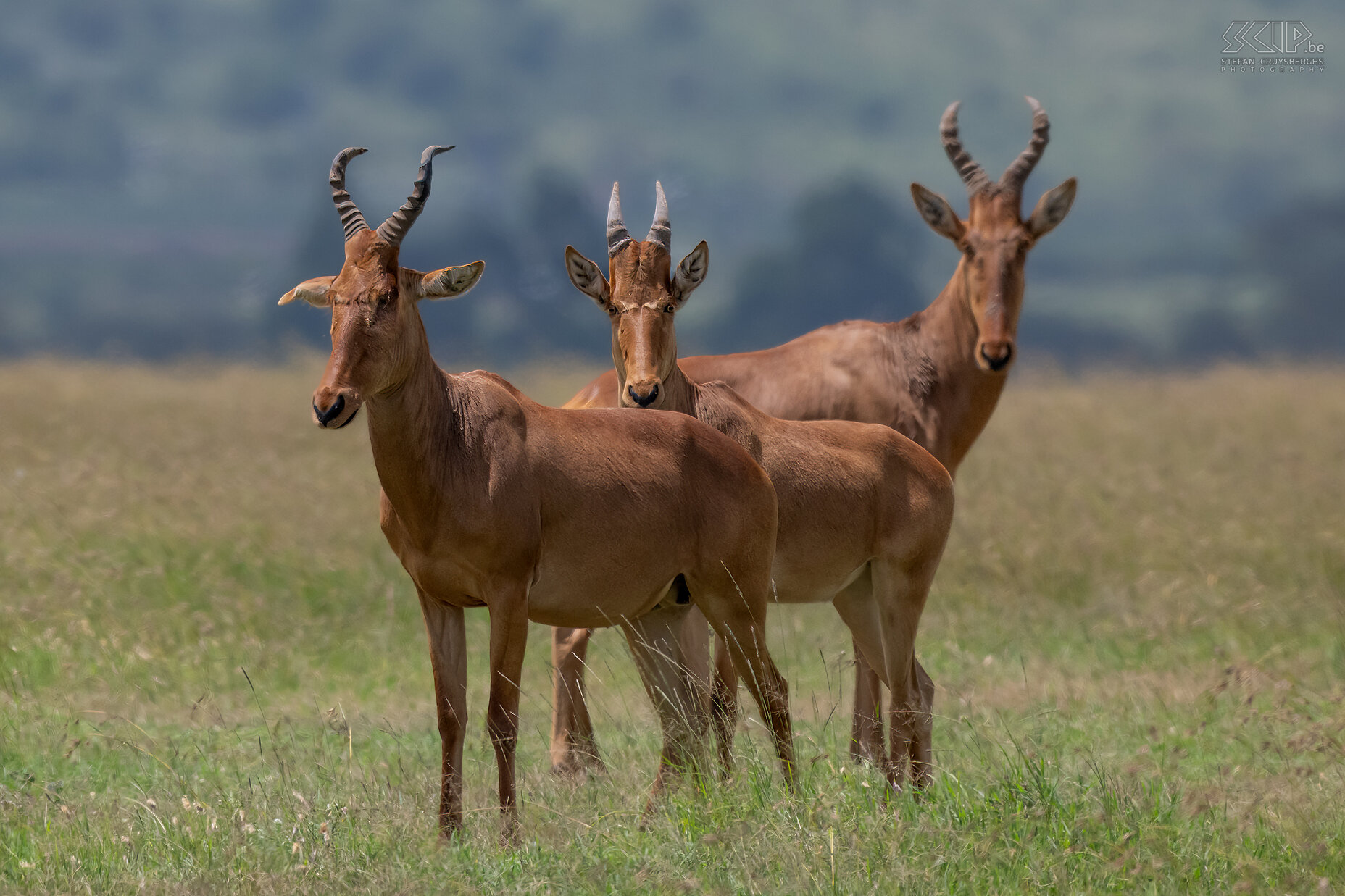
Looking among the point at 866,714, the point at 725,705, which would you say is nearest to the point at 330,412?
the point at 725,705

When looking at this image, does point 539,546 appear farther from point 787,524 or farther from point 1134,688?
point 1134,688

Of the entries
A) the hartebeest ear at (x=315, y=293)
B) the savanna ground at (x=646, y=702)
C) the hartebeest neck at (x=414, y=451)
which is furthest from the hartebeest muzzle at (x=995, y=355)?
the hartebeest ear at (x=315, y=293)

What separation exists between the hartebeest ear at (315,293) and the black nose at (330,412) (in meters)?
0.74

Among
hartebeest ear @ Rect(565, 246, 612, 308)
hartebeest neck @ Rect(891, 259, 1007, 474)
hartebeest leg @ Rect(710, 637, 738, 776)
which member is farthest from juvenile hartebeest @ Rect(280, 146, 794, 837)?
hartebeest neck @ Rect(891, 259, 1007, 474)

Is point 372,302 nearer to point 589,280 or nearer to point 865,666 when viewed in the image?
point 589,280

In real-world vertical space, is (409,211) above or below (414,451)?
above

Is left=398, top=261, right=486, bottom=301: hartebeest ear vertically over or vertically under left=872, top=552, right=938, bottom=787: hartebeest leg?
over

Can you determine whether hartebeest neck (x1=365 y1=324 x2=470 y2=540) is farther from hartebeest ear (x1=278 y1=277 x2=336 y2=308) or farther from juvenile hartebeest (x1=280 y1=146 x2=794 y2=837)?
hartebeest ear (x1=278 y1=277 x2=336 y2=308)

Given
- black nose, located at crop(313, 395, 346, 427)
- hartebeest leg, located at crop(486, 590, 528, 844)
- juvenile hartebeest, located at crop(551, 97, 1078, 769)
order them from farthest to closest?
juvenile hartebeest, located at crop(551, 97, 1078, 769), hartebeest leg, located at crop(486, 590, 528, 844), black nose, located at crop(313, 395, 346, 427)

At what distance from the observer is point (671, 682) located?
7.26m

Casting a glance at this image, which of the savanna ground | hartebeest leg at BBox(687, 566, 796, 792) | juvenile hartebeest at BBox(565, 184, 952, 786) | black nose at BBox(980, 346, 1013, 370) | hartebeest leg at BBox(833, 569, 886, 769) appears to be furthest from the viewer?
black nose at BBox(980, 346, 1013, 370)

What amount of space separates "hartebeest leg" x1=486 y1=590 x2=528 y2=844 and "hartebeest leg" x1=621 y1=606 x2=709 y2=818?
0.85 m

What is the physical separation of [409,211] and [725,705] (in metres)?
2.80

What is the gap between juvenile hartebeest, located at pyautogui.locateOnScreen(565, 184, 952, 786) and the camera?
7355 mm
